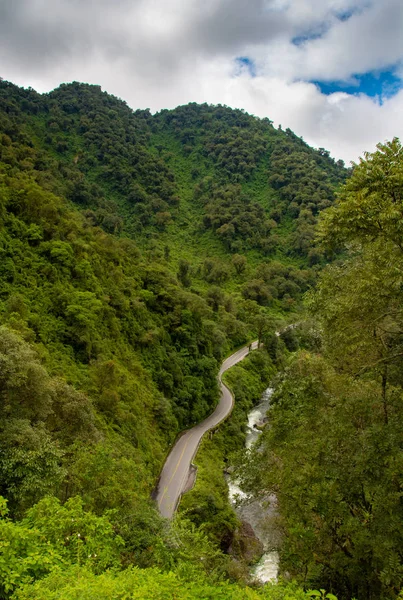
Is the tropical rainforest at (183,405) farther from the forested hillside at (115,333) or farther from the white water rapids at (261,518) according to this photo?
the white water rapids at (261,518)

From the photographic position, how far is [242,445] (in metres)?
38.6

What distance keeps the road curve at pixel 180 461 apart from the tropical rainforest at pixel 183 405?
0.99 meters

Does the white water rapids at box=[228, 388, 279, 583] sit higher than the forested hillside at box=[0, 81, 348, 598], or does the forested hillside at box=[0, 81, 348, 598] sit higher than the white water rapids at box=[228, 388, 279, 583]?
the forested hillside at box=[0, 81, 348, 598]

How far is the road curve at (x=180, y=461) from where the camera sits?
25.8m

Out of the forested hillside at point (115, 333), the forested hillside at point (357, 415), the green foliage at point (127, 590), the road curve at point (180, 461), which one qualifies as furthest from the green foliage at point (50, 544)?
the road curve at point (180, 461)

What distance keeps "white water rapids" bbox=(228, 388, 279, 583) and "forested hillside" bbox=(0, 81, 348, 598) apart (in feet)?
7.67

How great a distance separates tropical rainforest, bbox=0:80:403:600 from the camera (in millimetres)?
8023

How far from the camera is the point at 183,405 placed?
36.8 m

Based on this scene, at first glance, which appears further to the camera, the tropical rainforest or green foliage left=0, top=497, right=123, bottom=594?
the tropical rainforest

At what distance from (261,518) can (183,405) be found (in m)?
12.5

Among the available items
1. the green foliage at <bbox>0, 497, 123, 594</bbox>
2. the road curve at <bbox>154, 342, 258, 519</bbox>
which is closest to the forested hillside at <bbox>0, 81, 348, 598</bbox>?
the green foliage at <bbox>0, 497, 123, 594</bbox>

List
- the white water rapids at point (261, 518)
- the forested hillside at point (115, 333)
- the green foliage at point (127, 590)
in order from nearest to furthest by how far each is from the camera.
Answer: the green foliage at point (127, 590)
the forested hillside at point (115, 333)
the white water rapids at point (261, 518)

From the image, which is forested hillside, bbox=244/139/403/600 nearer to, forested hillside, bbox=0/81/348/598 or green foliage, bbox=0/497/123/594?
forested hillside, bbox=0/81/348/598

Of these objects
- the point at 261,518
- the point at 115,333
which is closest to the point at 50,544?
the point at 115,333
